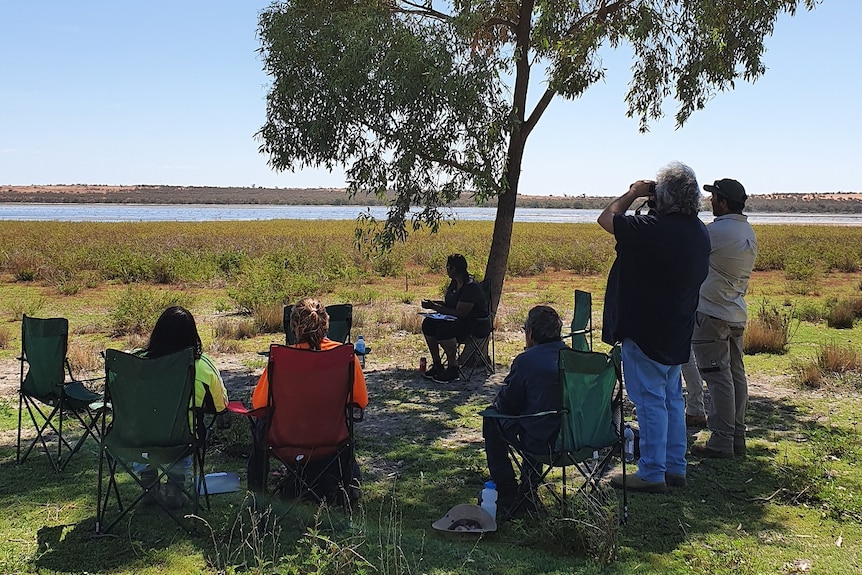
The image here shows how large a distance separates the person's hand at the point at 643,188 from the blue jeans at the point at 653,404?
2.66 feet

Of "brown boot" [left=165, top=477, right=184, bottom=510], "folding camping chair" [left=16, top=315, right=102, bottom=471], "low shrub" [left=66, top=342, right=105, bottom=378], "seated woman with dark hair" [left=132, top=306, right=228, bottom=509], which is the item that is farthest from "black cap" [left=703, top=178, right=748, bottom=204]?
"low shrub" [left=66, top=342, right=105, bottom=378]

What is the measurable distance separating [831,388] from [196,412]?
5.91 m

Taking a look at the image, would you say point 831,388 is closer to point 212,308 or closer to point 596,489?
point 596,489

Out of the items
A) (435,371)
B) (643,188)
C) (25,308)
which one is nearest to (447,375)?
(435,371)

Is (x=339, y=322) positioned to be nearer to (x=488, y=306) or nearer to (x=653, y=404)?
(x=488, y=306)

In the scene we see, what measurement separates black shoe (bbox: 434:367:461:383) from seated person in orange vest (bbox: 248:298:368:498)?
3595mm

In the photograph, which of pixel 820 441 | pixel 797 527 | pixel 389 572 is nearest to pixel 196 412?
pixel 389 572

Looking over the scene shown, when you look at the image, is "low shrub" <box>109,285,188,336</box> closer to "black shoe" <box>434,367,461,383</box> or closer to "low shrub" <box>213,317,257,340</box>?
"low shrub" <box>213,317,257,340</box>

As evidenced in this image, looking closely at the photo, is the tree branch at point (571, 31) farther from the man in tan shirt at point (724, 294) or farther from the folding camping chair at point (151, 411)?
the folding camping chair at point (151, 411)

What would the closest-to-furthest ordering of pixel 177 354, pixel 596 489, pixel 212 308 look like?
pixel 177 354 → pixel 596 489 → pixel 212 308

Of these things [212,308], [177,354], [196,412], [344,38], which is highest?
[344,38]

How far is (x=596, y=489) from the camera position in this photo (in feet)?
12.8

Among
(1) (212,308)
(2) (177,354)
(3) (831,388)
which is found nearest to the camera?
(2) (177,354)

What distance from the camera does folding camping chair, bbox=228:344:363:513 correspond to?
3758mm
